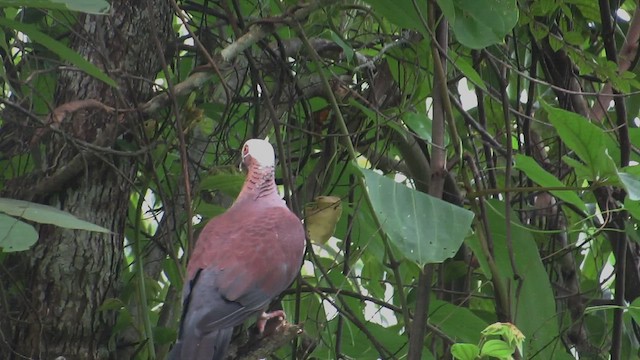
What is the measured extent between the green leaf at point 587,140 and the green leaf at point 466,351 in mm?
377

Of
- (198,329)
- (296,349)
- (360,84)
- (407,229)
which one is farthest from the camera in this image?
(360,84)

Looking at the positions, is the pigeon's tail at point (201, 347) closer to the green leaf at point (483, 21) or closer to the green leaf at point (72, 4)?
the green leaf at point (72, 4)

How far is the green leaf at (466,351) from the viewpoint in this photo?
47.9 inches

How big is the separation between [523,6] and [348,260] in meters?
0.64

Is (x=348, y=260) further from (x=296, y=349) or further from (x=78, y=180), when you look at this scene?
(x=78, y=180)

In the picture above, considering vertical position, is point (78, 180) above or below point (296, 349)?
above

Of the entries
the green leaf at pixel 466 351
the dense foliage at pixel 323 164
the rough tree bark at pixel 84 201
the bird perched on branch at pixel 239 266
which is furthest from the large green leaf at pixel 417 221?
the rough tree bark at pixel 84 201

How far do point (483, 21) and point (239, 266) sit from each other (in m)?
0.55

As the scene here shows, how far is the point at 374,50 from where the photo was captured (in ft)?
7.16

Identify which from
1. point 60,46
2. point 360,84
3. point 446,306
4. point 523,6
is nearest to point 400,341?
point 446,306

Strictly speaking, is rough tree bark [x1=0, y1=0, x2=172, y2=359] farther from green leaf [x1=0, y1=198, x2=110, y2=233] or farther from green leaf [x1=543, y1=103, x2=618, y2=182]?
green leaf [x1=543, y1=103, x2=618, y2=182]

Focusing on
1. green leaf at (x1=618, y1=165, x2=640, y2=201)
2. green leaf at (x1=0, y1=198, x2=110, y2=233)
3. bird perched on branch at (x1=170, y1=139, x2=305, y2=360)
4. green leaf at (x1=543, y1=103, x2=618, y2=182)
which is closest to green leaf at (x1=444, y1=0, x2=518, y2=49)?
green leaf at (x1=543, y1=103, x2=618, y2=182)

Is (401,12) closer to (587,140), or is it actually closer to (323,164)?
(587,140)

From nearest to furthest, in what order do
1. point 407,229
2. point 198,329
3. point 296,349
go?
point 407,229, point 198,329, point 296,349
